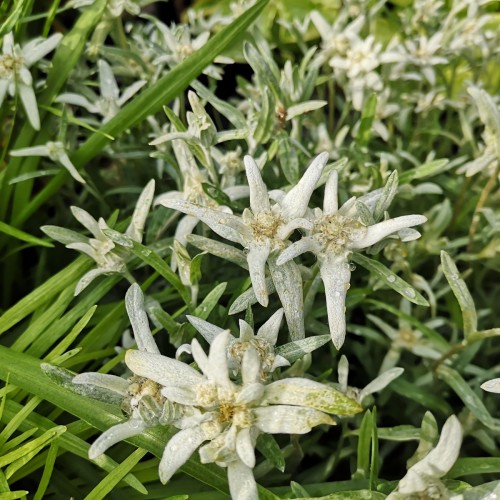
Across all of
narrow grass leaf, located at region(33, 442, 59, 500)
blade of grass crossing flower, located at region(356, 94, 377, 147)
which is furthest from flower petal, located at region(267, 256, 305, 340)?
blade of grass crossing flower, located at region(356, 94, 377, 147)

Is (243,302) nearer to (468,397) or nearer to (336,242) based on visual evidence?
(336,242)

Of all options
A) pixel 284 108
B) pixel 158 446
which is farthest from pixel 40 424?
pixel 284 108

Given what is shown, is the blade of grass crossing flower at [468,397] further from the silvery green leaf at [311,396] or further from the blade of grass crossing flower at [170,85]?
the blade of grass crossing flower at [170,85]

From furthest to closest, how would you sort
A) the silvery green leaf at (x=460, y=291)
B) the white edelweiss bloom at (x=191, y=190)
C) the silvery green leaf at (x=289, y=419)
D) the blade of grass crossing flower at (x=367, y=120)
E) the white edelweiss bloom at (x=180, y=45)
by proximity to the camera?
the white edelweiss bloom at (x=180, y=45)
the blade of grass crossing flower at (x=367, y=120)
the white edelweiss bloom at (x=191, y=190)
the silvery green leaf at (x=460, y=291)
the silvery green leaf at (x=289, y=419)

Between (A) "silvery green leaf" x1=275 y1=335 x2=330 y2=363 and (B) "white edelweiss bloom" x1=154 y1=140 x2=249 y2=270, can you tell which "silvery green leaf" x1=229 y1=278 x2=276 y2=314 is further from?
(B) "white edelweiss bloom" x1=154 y1=140 x2=249 y2=270

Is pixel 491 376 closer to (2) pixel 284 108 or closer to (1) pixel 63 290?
(2) pixel 284 108

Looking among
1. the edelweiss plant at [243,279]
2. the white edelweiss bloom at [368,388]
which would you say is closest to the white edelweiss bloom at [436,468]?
the edelweiss plant at [243,279]

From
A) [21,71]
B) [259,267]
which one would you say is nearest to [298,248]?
[259,267]

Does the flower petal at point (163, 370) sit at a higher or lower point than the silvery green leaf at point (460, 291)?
higher
